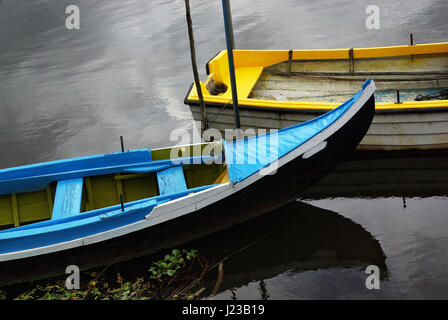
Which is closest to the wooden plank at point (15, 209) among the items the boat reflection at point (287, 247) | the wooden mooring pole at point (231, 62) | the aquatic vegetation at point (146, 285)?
the aquatic vegetation at point (146, 285)

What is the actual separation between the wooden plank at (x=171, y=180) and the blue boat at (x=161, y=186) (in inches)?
0.6

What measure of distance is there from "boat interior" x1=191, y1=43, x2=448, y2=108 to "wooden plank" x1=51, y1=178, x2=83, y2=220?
319 cm

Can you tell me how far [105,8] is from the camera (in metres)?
21.9

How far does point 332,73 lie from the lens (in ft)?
34.2

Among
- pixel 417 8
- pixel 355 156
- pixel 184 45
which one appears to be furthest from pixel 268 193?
pixel 417 8

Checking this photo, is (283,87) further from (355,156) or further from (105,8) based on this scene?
(105,8)

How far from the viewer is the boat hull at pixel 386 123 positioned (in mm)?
8430

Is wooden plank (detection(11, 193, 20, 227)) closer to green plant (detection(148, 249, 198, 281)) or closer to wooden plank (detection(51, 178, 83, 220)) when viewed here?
wooden plank (detection(51, 178, 83, 220))

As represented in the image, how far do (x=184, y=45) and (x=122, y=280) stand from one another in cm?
1136

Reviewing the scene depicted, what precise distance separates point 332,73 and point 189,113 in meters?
3.55
